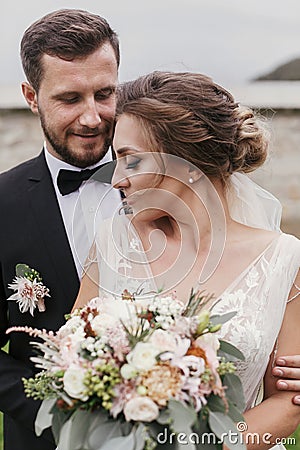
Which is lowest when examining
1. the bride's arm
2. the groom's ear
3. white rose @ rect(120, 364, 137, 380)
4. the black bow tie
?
the bride's arm

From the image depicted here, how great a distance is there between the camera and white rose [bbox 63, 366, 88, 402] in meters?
2.39

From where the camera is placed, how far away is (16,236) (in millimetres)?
3531

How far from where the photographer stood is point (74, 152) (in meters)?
3.53

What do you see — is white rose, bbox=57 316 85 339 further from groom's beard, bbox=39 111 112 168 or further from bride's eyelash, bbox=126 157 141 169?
groom's beard, bbox=39 111 112 168

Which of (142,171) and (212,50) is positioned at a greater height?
(142,171)

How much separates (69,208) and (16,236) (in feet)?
0.82

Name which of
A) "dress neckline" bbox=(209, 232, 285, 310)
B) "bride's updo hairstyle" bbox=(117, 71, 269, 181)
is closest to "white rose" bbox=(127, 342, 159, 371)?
"dress neckline" bbox=(209, 232, 285, 310)

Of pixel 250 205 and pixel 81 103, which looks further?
pixel 81 103

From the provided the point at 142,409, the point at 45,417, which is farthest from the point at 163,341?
the point at 45,417

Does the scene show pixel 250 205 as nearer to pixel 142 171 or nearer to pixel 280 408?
pixel 142 171

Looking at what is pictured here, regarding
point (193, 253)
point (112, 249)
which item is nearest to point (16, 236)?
→ point (112, 249)

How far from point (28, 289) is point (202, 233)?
2.38ft

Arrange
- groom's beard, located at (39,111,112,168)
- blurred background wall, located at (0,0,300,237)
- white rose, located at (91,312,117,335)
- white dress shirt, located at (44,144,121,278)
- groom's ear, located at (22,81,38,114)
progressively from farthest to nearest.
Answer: blurred background wall, located at (0,0,300,237)
groom's ear, located at (22,81,38,114)
groom's beard, located at (39,111,112,168)
white dress shirt, located at (44,144,121,278)
white rose, located at (91,312,117,335)

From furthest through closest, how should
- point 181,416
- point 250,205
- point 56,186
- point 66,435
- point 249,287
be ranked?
point 56,186 < point 250,205 < point 249,287 < point 66,435 < point 181,416
